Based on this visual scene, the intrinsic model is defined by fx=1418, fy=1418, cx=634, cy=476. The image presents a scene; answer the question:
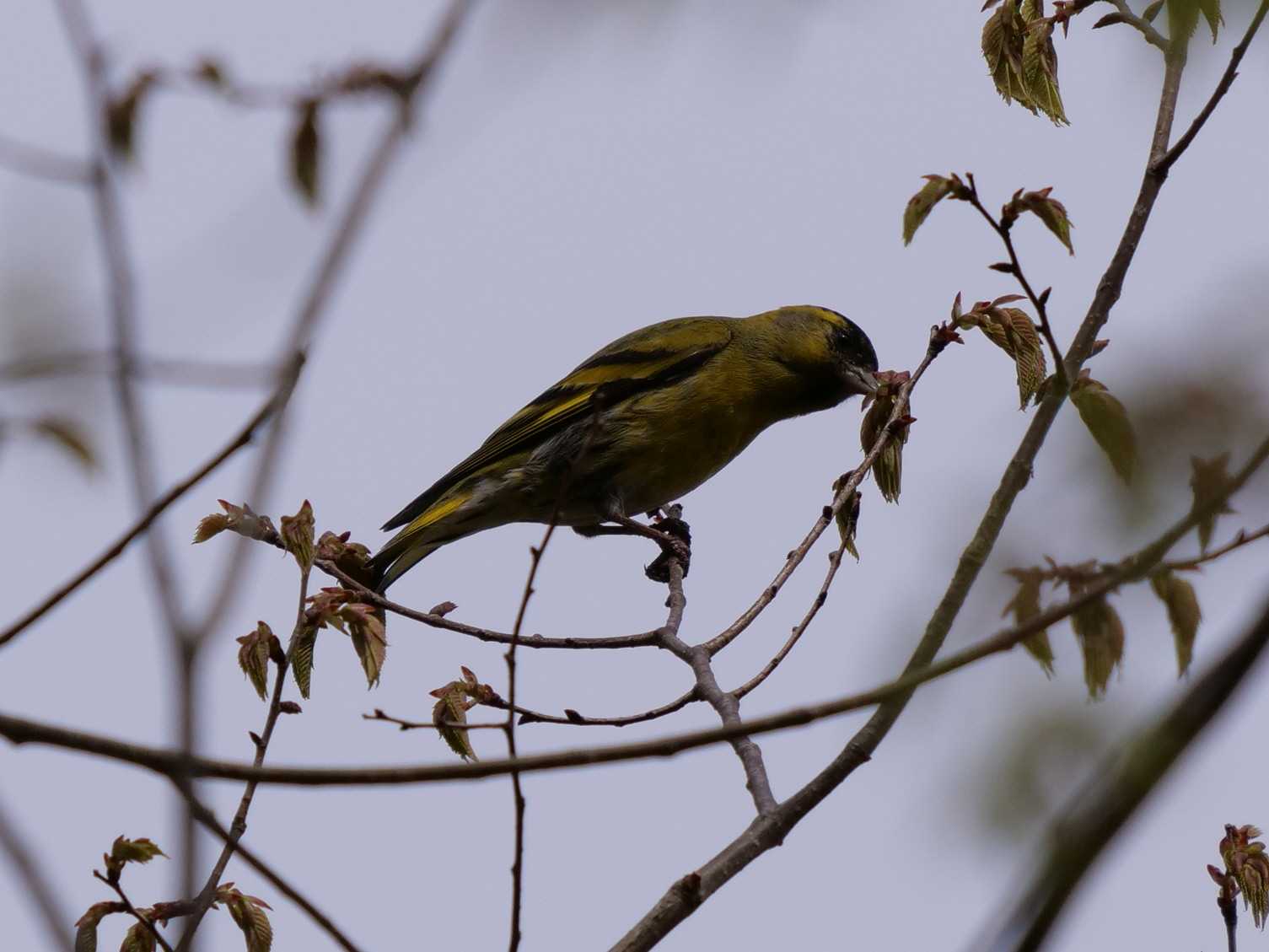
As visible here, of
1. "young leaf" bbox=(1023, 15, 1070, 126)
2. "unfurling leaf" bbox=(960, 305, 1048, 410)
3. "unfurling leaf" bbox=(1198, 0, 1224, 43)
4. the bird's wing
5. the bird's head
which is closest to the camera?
"unfurling leaf" bbox=(1198, 0, 1224, 43)

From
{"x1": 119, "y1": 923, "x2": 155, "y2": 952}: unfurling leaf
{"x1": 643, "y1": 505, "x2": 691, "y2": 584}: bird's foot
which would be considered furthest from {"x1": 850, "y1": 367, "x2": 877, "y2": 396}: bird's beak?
{"x1": 119, "y1": 923, "x2": 155, "y2": 952}: unfurling leaf

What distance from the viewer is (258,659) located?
14.5 feet

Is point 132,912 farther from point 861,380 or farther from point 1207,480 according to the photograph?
point 861,380

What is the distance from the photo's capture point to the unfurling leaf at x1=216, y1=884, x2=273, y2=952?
3990mm

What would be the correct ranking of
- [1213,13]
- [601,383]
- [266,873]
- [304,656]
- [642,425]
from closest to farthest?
[266,873]
[1213,13]
[304,656]
[642,425]
[601,383]

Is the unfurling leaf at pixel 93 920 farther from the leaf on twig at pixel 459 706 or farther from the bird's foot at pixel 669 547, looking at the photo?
the bird's foot at pixel 669 547

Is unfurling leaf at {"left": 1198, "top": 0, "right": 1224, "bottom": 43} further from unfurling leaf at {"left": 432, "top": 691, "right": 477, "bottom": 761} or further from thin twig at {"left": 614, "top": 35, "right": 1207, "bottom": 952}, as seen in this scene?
unfurling leaf at {"left": 432, "top": 691, "right": 477, "bottom": 761}

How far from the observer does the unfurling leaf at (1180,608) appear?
2773mm

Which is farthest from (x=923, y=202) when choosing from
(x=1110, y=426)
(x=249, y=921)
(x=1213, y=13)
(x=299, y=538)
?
(x=249, y=921)

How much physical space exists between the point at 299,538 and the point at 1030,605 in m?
2.44

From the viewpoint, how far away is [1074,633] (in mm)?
2771

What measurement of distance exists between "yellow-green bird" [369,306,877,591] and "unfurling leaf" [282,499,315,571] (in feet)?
9.28

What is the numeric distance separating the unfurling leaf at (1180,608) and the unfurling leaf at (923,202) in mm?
1793

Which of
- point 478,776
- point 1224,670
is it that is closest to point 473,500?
point 478,776
